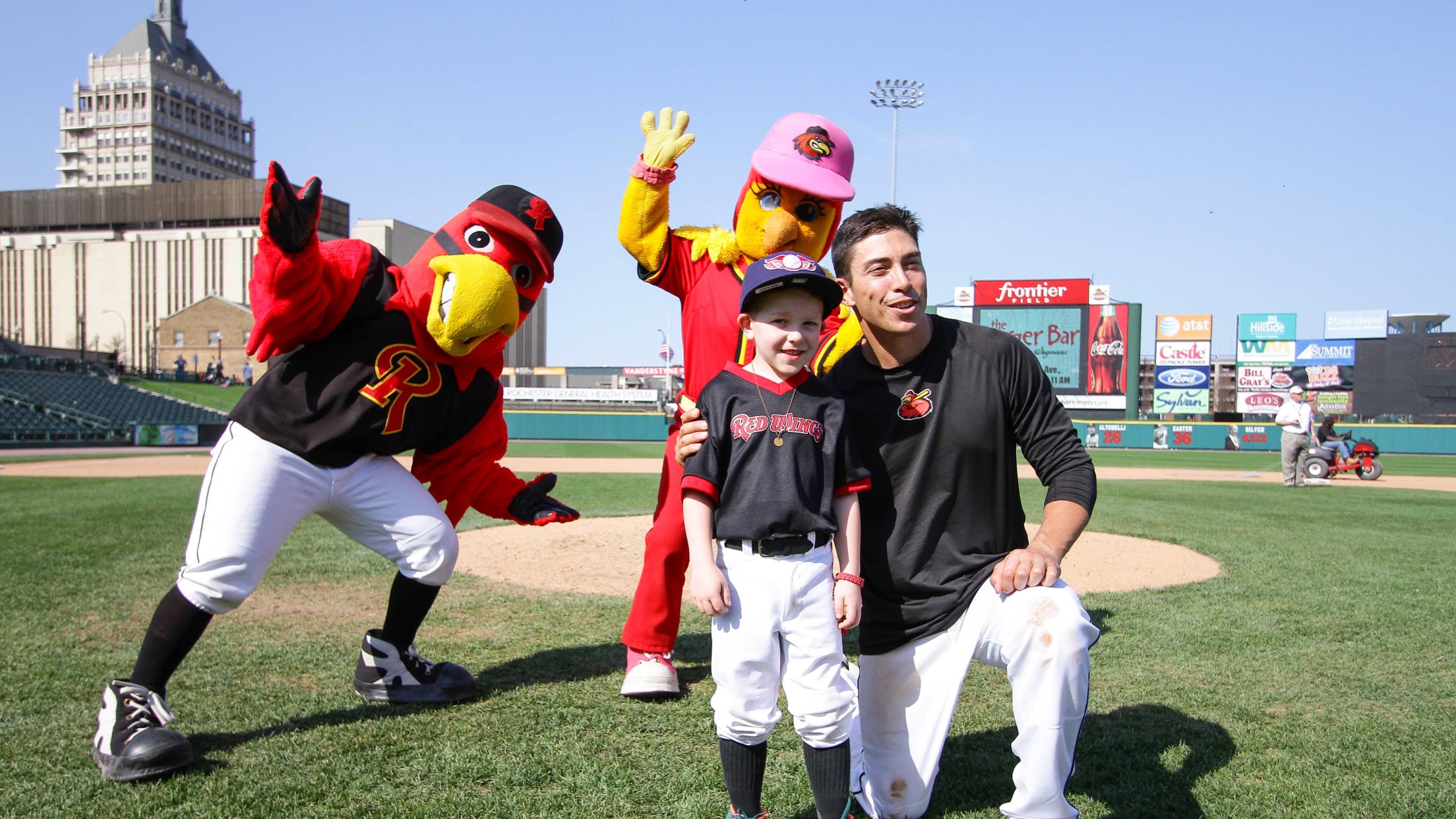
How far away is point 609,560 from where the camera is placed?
6.67 m

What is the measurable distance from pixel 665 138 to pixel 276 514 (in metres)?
1.95

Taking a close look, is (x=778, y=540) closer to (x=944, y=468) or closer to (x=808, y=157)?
(x=944, y=468)

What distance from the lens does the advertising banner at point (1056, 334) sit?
34.9 metres

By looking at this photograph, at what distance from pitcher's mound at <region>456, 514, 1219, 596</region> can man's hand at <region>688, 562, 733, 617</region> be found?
335cm

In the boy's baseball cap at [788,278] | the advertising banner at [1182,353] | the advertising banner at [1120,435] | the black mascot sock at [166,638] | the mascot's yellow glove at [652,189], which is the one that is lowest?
the advertising banner at [1120,435]

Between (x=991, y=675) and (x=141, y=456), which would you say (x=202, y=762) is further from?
(x=141, y=456)

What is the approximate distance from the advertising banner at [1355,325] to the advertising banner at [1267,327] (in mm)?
3733

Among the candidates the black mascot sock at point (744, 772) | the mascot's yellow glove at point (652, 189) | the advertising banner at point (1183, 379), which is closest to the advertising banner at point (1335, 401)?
the advertising banner at point (1183, 379)

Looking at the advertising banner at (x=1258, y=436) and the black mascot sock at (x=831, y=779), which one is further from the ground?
the black mascot sock at (x=831, y=779)

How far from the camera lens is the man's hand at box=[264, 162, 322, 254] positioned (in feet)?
8.72

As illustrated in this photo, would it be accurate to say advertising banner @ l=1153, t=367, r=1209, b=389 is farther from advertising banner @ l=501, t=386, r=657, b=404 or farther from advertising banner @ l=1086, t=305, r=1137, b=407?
advertising banner @ l=501, t=386, r=657, b=404

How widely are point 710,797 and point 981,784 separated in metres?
0.83

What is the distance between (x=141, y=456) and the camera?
2083 cm

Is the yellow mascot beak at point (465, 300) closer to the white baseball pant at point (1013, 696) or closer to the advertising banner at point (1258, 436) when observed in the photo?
the white baseball pant at point (1013, 696)
